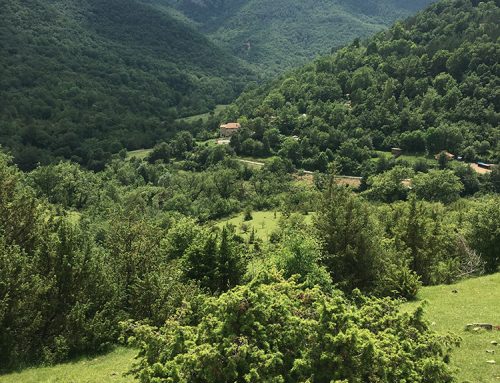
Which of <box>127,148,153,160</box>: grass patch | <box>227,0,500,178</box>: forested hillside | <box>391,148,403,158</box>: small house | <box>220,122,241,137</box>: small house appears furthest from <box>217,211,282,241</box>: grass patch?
<box>220,122,241,137</box>: small house

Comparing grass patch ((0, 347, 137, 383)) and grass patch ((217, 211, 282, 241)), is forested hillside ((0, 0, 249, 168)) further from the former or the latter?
grass patch ((0, 347, 137, 383))

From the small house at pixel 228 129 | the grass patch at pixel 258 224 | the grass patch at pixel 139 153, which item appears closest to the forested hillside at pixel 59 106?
the grass patch at pixel 139 153

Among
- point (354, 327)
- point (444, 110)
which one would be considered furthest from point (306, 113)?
point (354, 327)

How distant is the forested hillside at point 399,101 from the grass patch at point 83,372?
308 ft

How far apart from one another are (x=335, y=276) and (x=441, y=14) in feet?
512

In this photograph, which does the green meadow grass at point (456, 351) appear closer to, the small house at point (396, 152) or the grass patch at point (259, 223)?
the grass patch at point (259, 223)

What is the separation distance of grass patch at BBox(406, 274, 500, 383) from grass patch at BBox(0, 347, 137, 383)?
11932 mm

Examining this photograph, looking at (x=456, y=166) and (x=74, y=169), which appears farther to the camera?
(x=456, y=166)

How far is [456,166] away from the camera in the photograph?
10250cm

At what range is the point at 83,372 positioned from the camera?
60.4 ft

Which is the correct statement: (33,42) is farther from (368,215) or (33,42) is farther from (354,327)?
(354,327)

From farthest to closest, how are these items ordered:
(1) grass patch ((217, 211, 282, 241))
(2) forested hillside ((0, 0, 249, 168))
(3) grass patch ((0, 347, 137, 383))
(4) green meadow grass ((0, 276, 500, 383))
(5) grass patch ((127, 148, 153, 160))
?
1. (5) grass patch ((127, 148, 153, 160))
2. (2) forested hillside ((0, 0, 249, 168))
3. (1) grass patch ((217, 211, 282, 241))
4. (3) grass patch ((0, 347, 137, 383))
5. (4) green meadow grass ((0, 276, 500, 383))

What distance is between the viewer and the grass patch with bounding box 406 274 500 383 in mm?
15461

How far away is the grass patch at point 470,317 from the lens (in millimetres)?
15461
